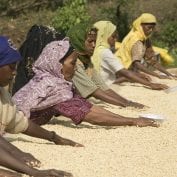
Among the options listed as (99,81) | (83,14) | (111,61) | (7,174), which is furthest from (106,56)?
(83,14)

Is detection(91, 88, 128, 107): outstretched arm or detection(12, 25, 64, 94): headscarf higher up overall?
detection(12, 25, 64, 94): headscarf

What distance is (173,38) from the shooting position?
13.9 m

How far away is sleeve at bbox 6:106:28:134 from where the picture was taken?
14.7ft

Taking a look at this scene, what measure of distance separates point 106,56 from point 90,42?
63cm

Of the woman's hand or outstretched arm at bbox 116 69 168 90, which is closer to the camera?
the woman's hand

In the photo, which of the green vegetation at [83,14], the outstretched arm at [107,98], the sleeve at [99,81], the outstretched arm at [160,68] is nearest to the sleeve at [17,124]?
the outstretched arm at [107,98]

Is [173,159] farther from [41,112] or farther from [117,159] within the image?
[41,112]

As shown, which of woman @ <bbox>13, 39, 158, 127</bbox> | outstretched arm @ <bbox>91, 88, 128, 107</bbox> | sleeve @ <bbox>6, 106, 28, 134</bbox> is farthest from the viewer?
outstretched arm @ <bbox>91, 88, 128, 107</bbox>

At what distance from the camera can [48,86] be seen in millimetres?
5270

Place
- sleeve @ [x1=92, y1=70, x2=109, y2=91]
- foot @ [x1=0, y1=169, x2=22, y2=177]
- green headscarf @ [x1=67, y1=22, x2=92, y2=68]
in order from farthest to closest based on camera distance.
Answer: sleeve @ [x1=92, y1=70, x2=109, y2=91] < green headscarf @ [x1=67, y1=22, x2=92, y2=68] < foot @ [x1=0, y1=169, x2=22, y2=177]

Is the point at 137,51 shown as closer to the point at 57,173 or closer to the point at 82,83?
the point at 82,83

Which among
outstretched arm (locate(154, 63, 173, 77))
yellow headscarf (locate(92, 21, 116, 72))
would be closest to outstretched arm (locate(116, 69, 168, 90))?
yellow headscarf (locate(92, 21, 116, 72))

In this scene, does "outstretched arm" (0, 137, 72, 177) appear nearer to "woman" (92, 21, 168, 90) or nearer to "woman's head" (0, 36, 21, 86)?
"woman's head" (0, 36, 21, 86)

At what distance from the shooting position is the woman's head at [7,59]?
4008mm
